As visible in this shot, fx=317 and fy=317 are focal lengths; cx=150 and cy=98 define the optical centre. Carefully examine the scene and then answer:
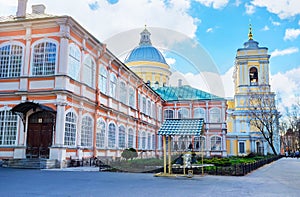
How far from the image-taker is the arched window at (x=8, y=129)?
62.1ft

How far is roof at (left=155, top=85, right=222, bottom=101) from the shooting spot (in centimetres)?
4678

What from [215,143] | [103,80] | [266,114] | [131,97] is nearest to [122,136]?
[131,97]

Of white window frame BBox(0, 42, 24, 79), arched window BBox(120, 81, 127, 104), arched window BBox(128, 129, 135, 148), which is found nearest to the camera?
white window frame BBox(0, 42, 24, 79)

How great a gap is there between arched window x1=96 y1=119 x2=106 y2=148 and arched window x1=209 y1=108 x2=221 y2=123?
78.8 ft

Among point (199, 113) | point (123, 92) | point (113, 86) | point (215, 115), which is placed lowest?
point (215, 115)

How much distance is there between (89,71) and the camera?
22453 millimetres

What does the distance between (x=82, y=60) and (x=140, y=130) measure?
14.8 meters

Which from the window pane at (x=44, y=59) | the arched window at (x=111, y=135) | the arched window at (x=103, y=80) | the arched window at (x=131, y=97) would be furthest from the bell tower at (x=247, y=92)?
the window pane at (x=44, y=59)

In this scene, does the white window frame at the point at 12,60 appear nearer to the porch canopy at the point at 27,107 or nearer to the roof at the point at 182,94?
the porch canopy at the point at 27,107

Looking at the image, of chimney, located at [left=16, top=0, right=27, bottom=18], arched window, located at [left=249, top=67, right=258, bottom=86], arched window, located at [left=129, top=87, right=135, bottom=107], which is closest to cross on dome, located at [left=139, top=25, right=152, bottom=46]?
arched window, located at [left=249, top=67, right=258, bottom=86]

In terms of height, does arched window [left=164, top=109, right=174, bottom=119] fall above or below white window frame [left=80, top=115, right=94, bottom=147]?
above

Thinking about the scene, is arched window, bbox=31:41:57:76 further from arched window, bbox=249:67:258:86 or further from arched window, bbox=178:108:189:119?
arched window, bbox=249:67:258:86

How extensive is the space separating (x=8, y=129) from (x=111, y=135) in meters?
8.73

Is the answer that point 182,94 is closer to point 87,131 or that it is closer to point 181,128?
point 87,131
